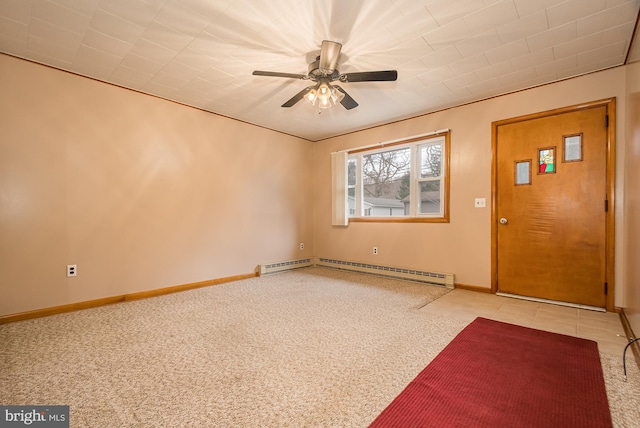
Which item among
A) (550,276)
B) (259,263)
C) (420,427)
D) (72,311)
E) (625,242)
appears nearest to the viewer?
(420,427)

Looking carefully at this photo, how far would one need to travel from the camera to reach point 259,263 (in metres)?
4.62

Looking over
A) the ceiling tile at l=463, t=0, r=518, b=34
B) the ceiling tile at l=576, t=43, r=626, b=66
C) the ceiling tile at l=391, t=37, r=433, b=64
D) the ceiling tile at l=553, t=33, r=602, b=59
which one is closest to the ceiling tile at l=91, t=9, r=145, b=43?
the ceiling tile at l=391, t=37, r=433, b=64

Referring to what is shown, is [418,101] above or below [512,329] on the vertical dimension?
above

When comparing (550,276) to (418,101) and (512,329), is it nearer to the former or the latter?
(512,329)

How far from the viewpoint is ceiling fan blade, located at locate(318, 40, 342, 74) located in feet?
6.95

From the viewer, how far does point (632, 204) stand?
229 cm

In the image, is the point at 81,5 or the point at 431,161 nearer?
the point at 81,5

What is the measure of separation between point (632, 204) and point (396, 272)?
2.69 metres

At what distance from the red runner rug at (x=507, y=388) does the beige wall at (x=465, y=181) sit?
1.59 meters

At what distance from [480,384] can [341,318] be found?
1.29 metres

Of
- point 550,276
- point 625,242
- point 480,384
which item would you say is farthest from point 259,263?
point 625,242

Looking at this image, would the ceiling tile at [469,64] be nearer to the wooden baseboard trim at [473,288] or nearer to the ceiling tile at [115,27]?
the wooden baseboard trim at [473,288]

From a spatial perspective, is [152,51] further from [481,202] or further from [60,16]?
[481,202]

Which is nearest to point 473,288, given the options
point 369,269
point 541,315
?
point 541,315
